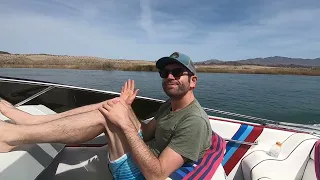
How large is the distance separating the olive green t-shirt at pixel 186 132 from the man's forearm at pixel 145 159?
0.15m

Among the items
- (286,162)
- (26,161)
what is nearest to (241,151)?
(286,162)

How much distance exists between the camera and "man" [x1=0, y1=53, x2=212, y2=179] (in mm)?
1600

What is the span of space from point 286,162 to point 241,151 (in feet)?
1.37

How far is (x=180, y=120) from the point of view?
5.94 feet

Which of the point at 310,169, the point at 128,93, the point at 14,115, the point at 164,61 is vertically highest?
the point at 164,61

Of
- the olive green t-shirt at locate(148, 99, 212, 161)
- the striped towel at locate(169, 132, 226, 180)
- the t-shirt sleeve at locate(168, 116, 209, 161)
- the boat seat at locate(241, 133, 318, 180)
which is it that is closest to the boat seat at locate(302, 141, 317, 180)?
the boat seat at locate(241, 133, 318, 180)

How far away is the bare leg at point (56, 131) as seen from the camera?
152 cm

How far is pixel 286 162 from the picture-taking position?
2.42 m

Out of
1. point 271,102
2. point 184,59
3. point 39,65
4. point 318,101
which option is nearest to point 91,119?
point 184,59

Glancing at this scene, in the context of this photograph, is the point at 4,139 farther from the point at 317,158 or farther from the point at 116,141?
the point at 317,158

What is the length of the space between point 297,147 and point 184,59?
1461 millimetres

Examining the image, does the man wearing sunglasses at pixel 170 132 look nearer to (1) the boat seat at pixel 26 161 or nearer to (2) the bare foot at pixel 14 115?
(1) the boat seat at pixel 26 161

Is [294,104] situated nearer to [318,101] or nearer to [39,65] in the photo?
[318,101]

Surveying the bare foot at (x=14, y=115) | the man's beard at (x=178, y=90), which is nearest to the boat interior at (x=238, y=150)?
the bare foot at (x=14, y=115)
